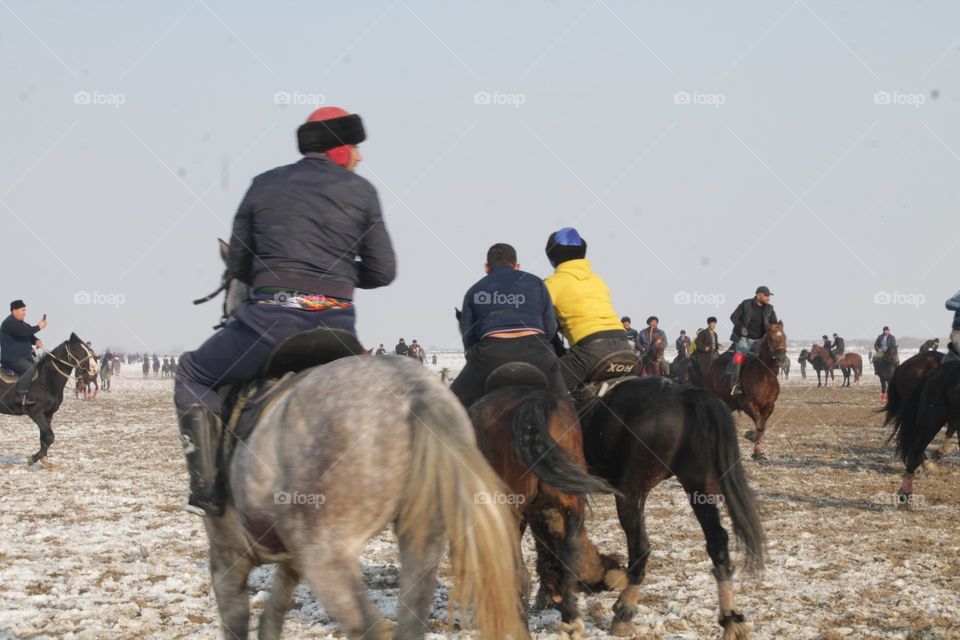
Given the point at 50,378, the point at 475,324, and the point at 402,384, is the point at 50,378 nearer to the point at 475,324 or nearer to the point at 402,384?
the point at 475,324

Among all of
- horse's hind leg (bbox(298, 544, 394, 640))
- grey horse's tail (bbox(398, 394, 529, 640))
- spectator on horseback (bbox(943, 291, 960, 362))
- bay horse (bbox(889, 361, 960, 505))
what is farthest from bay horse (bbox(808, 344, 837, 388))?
horse's hind leg (bbox(298, 544, 394, 640))

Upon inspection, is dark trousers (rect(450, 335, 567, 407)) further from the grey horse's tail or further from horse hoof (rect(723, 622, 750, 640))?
the grey horse's tail

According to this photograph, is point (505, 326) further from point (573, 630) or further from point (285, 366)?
point (285, 366)

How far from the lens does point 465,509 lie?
131 inches

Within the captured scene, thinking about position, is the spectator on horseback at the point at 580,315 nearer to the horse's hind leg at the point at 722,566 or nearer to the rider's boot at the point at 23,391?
the horse's hind leg at the point at 722,566

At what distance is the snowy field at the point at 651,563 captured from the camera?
6094 millimetres

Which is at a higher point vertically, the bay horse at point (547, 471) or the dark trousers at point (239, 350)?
the dark trousers at point (239, 350)

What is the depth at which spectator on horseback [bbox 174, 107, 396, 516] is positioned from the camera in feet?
12.6

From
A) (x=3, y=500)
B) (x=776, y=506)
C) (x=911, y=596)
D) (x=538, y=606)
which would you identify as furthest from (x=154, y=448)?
(x=911, y=596)

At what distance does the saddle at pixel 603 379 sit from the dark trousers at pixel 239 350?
124 inches

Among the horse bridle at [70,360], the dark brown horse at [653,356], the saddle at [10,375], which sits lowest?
the saddle at [10,375]

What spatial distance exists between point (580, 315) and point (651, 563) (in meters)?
2.52

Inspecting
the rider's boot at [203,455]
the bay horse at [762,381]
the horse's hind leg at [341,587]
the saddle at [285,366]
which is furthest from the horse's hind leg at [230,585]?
the bay horse at [762,381]

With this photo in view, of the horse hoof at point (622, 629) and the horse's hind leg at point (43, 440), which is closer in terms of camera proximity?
the horse hoof at point (622, 629)
